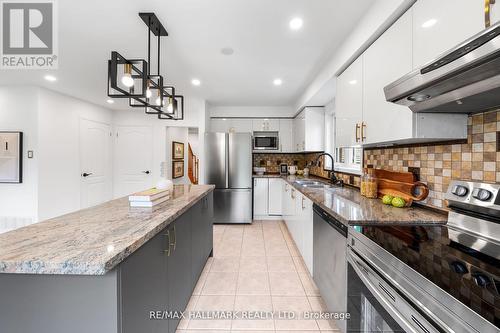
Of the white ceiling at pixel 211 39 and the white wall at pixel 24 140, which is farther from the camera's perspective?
the white wall at pixel 24 140

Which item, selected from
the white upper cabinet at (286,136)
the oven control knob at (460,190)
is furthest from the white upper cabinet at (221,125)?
the oven control knob at (460,190)

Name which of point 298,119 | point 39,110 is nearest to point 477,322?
point 298,119

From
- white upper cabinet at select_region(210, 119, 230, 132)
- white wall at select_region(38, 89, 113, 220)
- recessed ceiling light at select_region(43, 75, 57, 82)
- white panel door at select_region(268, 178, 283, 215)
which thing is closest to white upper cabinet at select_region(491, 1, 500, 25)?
white panel door at select_region(268, 178, 283, 215)

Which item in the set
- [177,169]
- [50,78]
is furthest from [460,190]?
[177,169]

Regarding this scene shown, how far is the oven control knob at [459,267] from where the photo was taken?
798 millimetres

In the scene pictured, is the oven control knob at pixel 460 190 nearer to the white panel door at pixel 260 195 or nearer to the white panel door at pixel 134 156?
the white panel door at pixel 260 195

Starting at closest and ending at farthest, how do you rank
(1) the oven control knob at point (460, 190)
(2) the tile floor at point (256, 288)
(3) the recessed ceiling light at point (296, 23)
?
(1) the oven control knob at point (460, 190) < (2) the tile floor at point (256, 288) < (3) the recessed ceiling light at point (296, 23)

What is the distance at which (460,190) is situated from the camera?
1.30 metres

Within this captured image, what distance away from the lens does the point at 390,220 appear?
4.50ft

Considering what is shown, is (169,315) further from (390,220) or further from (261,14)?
(261,14)

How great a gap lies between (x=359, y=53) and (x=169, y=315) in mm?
2498

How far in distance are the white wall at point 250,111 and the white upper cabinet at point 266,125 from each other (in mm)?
133

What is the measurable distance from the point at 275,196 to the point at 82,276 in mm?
4021

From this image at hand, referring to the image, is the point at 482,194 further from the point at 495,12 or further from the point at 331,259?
the point at 331,259
